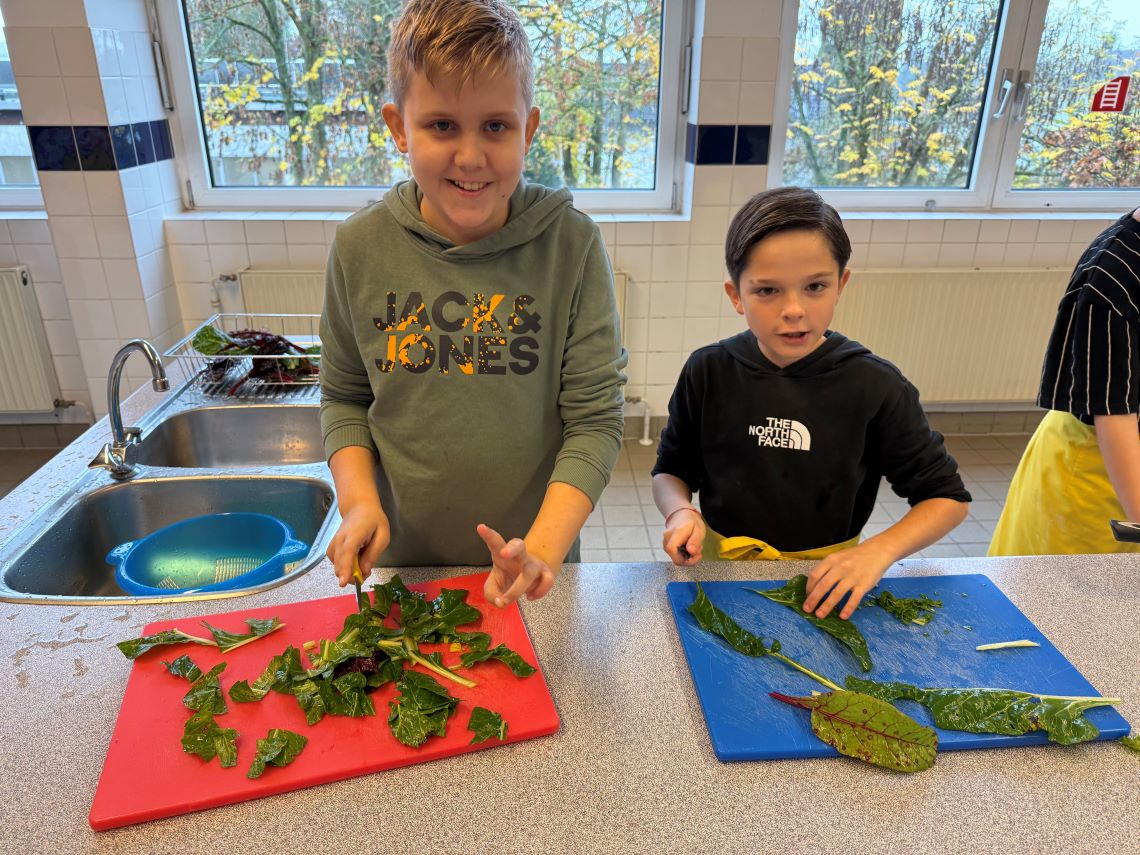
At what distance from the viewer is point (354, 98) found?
10.0 feet

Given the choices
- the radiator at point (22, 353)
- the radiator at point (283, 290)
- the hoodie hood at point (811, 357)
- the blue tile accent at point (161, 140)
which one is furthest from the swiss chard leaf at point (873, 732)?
the radiator at point (22, 353)

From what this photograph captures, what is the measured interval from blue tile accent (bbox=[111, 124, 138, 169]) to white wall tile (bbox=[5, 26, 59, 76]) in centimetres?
23

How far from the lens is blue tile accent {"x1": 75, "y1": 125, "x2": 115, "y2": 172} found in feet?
8.73

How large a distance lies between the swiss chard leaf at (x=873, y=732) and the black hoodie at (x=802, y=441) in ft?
1.39

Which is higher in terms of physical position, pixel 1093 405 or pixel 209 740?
pixel 1093 405

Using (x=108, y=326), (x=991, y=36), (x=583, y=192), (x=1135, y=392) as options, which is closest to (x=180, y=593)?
(x=1135, y=392)

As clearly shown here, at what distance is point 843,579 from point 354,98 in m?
2.79

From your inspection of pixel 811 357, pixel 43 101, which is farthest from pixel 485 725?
pixel 43 101

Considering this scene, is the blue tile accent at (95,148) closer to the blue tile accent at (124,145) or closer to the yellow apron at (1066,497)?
the blue tile accent at (124,145)

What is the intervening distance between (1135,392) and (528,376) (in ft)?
3.14

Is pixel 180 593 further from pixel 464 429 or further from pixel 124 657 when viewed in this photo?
pixel 464 429

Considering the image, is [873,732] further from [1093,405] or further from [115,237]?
[115,237]

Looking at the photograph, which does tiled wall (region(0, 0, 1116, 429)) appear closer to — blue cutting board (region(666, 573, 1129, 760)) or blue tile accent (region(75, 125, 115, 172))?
blue tile accent (region(75, 125, 115, 172))

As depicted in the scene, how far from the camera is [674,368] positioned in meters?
3.33
